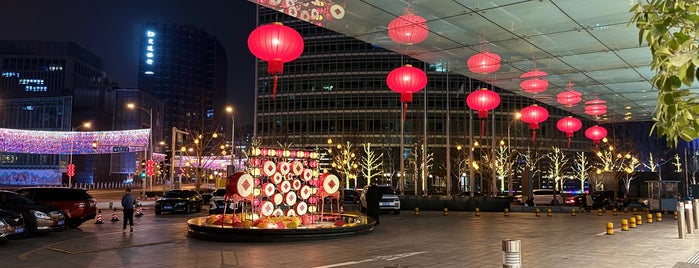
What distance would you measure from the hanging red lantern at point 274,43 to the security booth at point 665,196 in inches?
1049

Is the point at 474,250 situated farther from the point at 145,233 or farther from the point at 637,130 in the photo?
the point at 637,130

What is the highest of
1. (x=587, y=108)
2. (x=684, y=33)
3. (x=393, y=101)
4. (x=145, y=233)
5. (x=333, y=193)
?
(x=393, y=101)

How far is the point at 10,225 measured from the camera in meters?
14.2

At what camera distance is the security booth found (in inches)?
1143

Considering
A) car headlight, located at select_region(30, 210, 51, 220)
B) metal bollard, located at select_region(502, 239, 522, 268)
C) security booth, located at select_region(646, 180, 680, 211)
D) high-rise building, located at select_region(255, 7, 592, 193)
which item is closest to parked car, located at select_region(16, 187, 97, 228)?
car headlight, located at select_region(30, 210, 51, 220)

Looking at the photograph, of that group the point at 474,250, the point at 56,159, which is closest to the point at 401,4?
the point at 474,250

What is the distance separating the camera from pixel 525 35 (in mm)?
13781

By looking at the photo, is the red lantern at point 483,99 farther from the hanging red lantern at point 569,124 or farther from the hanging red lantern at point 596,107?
the hanging red lantern at point 596,107

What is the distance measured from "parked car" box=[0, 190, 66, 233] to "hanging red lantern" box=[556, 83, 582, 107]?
1965 cm

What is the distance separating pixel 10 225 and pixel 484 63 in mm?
15396

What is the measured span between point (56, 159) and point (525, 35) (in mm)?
76472

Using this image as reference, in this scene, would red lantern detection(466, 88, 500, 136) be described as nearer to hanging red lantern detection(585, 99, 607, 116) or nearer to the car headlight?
hanging red lantern detection(585, 99, 607, 116)

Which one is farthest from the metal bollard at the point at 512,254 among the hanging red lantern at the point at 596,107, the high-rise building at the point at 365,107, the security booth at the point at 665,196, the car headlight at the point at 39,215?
the high-rise building at the point at 365,107

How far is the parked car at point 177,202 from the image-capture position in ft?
90.8
